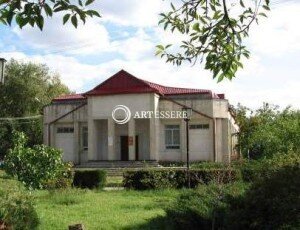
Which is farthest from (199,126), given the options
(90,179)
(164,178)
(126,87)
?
(164,178)

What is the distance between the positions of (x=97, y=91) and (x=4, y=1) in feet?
133

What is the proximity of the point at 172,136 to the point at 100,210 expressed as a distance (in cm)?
2987

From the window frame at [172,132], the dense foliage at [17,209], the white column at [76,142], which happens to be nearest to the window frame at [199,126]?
the window frame at [172,132]

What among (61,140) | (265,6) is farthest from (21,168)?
(61,140)

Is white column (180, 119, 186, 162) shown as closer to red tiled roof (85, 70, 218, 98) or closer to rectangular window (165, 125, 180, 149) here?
rectangular window (165, 125, 180, 149)

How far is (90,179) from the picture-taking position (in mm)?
24984

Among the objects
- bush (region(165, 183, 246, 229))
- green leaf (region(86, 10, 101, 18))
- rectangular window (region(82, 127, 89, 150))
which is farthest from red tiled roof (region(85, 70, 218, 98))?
green leaf (region(86, 10, 101, 18))

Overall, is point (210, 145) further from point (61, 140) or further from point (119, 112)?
point (61, 140)

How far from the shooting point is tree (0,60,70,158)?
5981 cm

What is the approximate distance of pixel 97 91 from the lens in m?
44.5

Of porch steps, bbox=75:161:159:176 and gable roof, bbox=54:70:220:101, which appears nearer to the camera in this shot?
porch steps, bbox=75:161:159:176

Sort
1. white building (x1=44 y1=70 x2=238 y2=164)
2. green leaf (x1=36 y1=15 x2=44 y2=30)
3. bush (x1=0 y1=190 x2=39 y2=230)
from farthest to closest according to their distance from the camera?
Result: 1. white building (x1=44 y1=70 x2=238 y2=164)
2. bush (x1=0 y1=190 x2=39 y2=230)
3. green leaf (x1=36 y1=15 x2=44 y2=30)

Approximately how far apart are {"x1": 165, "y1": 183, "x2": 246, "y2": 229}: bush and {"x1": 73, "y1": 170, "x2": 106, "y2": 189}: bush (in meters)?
14.8
